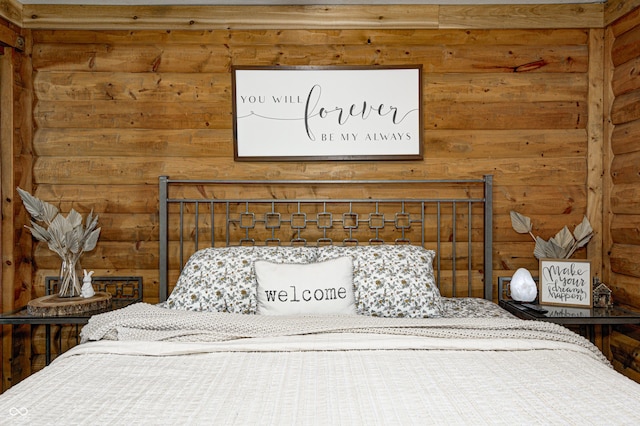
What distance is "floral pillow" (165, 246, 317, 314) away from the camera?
2354 mm

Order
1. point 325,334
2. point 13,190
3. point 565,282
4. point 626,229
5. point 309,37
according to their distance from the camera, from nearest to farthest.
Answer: point 325,334 → point 565,282 → point 626,229 → point 13,190 → point 309,37

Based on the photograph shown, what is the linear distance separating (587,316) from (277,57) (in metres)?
2.20

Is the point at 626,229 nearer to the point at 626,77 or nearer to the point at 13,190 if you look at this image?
the point at 626,77

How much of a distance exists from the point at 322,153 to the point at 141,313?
1374mm

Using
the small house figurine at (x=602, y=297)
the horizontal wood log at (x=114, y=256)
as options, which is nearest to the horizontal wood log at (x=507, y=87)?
the small house figurine at (x=602, y=297)

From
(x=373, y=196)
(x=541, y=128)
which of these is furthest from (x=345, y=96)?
(x=541, y=128)

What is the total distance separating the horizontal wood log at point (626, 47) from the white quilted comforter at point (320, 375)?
1717mm

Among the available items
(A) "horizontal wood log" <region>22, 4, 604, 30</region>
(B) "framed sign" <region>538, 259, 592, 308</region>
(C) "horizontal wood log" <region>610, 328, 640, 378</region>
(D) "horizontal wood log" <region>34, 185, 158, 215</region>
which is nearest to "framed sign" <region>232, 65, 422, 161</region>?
(A) "horizontal wood log" <region>22, 4, 604, 30</region>

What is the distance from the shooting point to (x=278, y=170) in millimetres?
2896

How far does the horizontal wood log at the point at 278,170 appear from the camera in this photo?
114 inches

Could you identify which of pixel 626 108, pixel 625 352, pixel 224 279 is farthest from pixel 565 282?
pixel 224 279

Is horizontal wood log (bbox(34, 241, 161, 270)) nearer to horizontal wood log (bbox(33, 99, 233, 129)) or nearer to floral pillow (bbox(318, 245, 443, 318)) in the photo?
horizontal wood log (bbox(33, 99, 233, 129))

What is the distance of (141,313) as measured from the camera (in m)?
2.06

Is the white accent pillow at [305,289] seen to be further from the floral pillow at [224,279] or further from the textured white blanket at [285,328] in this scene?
the textured white blanket at [285,328]
